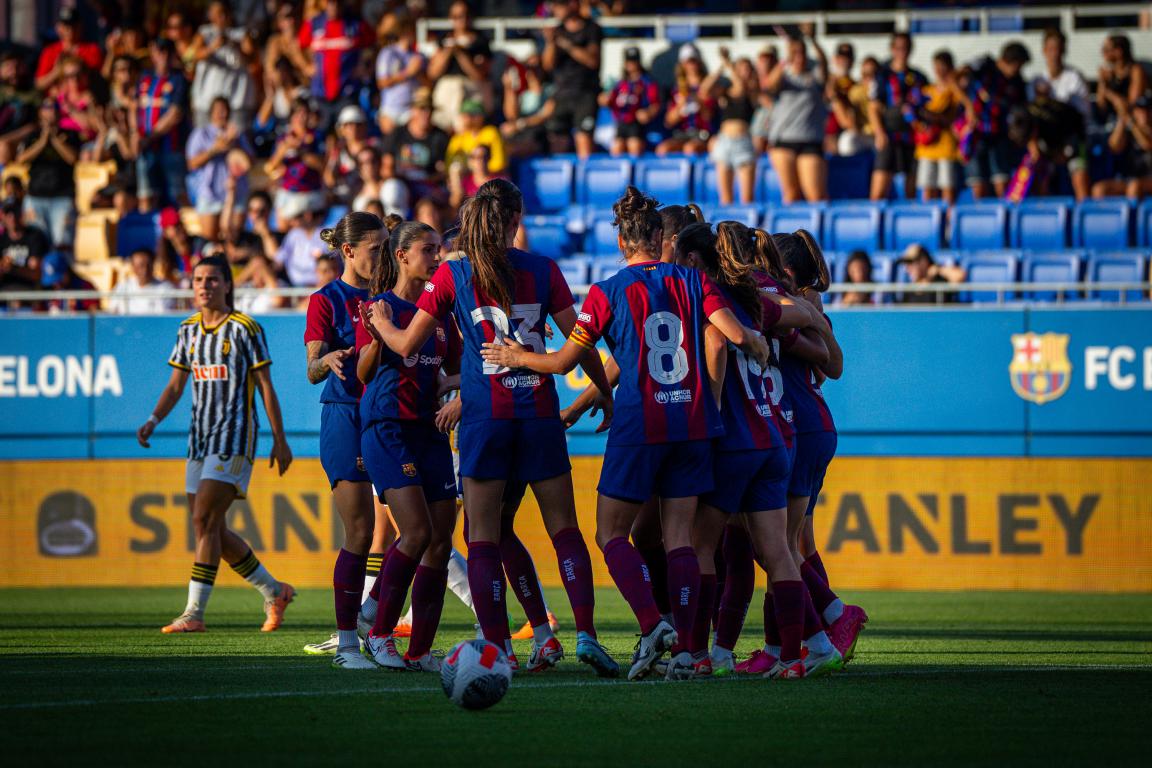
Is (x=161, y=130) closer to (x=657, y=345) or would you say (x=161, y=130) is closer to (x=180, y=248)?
(x=180, y=248)

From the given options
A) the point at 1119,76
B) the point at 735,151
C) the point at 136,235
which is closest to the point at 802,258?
the point at 735,151

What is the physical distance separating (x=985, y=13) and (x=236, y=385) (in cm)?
1333

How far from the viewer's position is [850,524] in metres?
15.2

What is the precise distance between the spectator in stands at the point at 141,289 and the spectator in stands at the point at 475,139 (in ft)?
11.7

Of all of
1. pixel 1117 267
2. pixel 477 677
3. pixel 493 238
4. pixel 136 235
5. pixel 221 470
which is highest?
pixel 136 235

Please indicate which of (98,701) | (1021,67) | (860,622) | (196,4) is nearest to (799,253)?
(860,622)

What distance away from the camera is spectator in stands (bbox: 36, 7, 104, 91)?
2233cm

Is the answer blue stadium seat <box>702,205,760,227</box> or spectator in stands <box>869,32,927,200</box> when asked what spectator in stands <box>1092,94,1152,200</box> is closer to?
spectator in stands <box>869,32,927,200</box>

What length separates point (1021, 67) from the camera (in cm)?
1936

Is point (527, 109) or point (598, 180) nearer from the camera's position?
point (598, 180)

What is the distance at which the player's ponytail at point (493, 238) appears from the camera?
24.7 ft

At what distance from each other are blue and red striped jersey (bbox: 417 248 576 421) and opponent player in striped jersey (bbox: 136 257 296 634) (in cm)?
333

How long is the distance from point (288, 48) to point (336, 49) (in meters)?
0.98

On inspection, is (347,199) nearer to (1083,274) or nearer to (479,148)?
(479,148)
